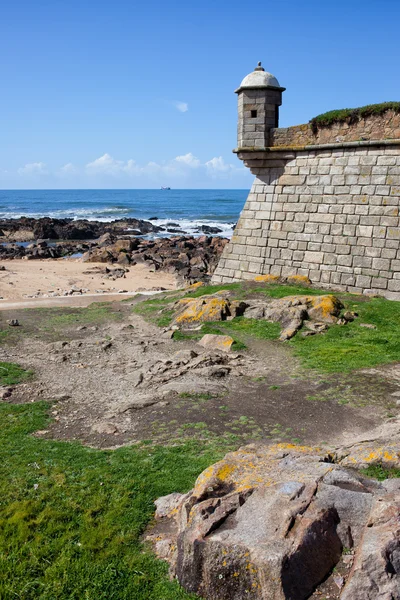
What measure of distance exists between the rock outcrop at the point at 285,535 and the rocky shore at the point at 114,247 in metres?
19.5

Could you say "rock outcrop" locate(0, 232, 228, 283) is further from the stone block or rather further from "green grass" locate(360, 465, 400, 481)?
"green grass" locate(360, 465, 400, 481)

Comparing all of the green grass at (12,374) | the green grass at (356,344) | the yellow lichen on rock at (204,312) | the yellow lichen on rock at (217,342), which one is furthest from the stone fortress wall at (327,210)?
the green grass at (12,374)

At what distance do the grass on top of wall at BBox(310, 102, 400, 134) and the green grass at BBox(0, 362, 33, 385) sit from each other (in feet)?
35.0

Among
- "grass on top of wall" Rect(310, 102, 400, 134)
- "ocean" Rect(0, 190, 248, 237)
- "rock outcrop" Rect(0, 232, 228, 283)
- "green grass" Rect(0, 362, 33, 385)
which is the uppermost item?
"grass on top of wall" Rect(310, 102, 400, 134)

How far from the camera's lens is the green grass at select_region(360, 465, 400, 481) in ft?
16.3

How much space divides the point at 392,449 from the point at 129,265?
25.1 m

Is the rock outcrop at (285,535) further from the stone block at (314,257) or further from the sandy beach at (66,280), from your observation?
the sandy beach at (66,280)

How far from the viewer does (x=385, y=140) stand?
13.7 m

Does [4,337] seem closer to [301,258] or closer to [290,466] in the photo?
[301,258]

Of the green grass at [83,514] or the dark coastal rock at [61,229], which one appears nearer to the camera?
the green grass at [83,514]

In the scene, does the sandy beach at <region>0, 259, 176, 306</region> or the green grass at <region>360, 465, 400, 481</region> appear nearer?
the green grass at <region>360, 465, 400, 481</region>

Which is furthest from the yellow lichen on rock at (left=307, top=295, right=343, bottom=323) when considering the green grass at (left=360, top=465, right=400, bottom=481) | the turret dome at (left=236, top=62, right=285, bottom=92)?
the turret dome at (left=236, top=62, right=285, bottom=92)

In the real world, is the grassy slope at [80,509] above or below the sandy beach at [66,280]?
above

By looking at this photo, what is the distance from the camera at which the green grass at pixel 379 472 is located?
16.3 ft
